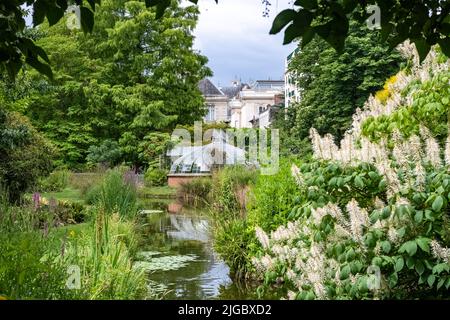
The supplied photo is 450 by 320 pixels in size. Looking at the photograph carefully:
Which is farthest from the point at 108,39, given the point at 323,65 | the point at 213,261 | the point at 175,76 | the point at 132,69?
the point at 213,261

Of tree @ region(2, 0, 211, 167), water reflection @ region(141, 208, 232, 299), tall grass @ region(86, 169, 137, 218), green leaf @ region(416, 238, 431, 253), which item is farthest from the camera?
tree @ region(2, 0, 211, 167)

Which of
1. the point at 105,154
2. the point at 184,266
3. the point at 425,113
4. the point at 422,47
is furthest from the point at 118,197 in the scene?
the point at 105,154

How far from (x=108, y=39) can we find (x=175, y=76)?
4362 mm

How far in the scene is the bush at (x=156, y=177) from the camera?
24.9 m

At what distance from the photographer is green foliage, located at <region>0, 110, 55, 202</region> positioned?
10.2 meters

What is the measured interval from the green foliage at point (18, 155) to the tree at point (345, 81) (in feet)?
39.2

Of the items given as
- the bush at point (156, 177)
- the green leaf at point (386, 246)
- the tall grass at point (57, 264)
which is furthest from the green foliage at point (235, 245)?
the bush at point (156, 177)

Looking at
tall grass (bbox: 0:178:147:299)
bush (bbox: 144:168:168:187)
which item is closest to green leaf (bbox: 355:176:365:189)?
tall grass (bbox: 0:178:147:299)

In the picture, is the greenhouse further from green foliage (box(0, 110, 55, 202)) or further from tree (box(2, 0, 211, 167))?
green foliage (box(0, 110, 55, 202))

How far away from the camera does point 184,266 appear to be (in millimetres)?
7660

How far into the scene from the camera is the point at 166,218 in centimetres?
1340

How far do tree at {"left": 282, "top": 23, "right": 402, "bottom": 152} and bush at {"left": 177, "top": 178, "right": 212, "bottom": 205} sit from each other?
4.76 metres

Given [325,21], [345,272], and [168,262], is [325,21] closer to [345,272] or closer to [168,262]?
[345,272]

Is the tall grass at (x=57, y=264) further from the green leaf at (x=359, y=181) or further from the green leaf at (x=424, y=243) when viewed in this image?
the green leaf at (x=424, y=243)
